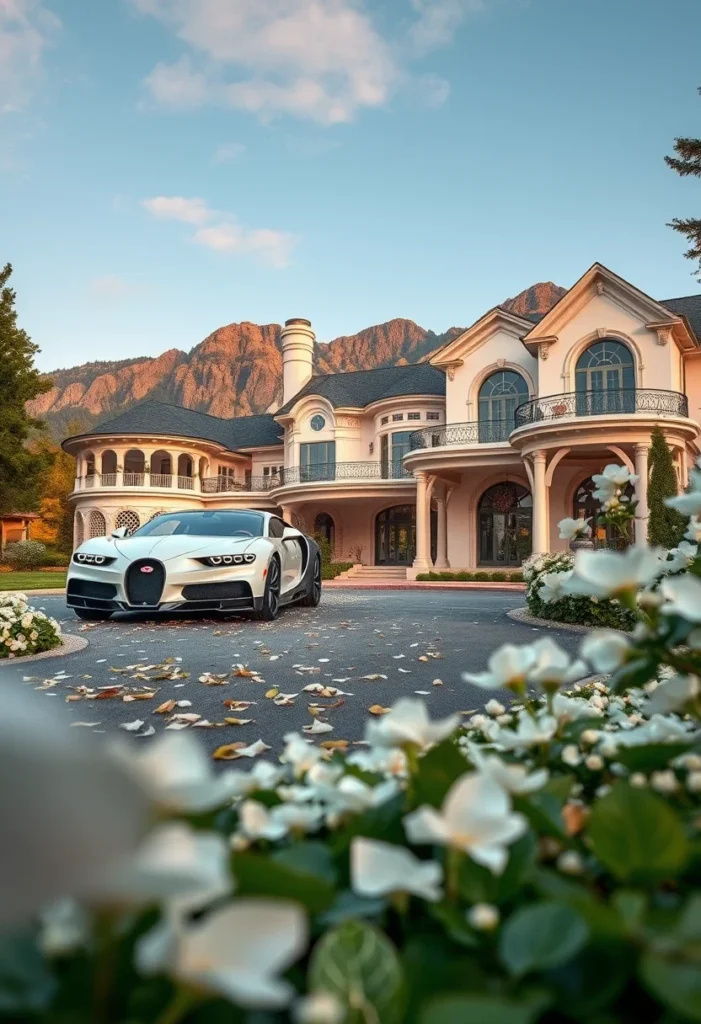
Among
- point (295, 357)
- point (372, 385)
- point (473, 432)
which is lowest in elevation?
point (473, 432)

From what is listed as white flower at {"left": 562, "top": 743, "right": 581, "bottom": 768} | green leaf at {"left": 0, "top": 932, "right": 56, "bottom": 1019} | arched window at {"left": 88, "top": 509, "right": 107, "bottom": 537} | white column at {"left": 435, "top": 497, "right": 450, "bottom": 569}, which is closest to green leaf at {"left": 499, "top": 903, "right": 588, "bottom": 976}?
green leaf at {"left": 0, "top": 932, "right": 56, "bottom": 1019}

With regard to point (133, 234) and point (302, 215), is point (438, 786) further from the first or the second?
point (302, 215)

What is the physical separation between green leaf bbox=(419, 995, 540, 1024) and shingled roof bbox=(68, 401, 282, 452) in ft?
125

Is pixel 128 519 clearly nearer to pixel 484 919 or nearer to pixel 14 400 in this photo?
pixel 14 400

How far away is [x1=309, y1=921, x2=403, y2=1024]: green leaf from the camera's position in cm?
54

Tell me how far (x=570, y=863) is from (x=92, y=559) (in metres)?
9.25

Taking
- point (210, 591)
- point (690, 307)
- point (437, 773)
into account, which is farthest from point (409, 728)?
point (690, 307)

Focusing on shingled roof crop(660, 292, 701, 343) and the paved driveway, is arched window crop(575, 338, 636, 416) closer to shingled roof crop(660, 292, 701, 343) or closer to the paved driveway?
shingled roof crop(660, 292, 701, 343)

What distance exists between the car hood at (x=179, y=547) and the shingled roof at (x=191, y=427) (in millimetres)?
29019

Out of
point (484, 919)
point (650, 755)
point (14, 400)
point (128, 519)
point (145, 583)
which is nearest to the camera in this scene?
point (484, 919)

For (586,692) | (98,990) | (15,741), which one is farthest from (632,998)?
(586,692)

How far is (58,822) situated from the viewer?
405 millimetres

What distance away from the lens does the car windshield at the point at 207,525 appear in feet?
32.7

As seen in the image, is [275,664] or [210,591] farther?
[210,591]
